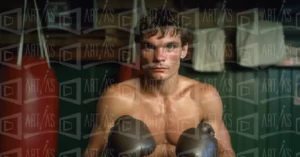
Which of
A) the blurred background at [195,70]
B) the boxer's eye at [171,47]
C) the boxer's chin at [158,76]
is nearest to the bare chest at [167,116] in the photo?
the boxer's chin at [158,76]

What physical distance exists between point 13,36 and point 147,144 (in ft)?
6.75

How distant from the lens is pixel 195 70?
3486mm

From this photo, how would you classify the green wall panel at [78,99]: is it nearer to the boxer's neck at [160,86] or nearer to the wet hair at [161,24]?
the boxer's neck at [160,86]

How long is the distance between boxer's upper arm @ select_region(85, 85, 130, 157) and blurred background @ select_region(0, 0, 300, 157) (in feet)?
3.37

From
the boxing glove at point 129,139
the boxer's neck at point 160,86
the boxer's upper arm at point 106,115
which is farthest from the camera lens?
the boxer's neck at point 160,86

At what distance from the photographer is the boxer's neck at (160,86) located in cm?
248

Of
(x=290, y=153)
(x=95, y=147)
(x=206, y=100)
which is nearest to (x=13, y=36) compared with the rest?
(x=95, y=147)

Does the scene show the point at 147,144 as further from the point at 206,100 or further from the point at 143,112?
the point at 206,100

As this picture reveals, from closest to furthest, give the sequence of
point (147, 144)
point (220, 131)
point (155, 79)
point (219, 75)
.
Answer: point (147, 144) < point (155, 79) < point (220, 131) < point (219, 75)

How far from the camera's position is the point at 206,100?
2.56 meters

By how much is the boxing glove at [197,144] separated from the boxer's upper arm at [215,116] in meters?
0.31

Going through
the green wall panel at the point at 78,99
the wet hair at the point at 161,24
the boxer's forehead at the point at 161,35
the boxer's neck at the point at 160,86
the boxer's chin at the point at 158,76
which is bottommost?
the green wall panel at the point at 78,99

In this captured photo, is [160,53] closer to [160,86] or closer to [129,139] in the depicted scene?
[160,86]

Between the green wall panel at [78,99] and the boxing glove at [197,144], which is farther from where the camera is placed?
the green wall panel at [78,99]
